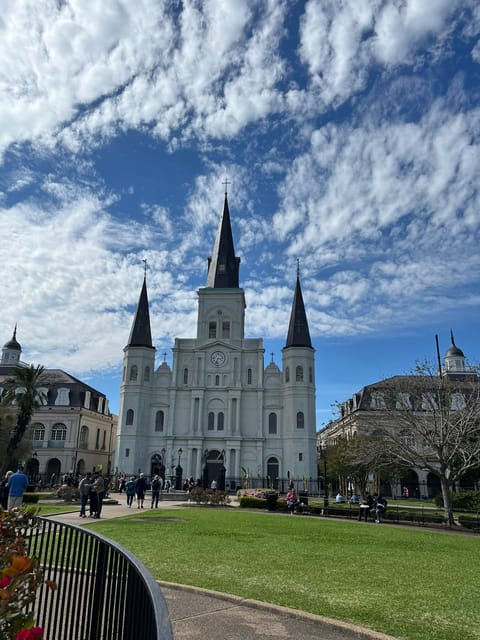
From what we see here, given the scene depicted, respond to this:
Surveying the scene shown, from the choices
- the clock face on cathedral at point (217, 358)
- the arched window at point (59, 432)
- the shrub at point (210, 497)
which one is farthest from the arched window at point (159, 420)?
the shrub at point (210, 497)

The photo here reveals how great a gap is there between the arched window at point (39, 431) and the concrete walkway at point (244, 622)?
54935 mm

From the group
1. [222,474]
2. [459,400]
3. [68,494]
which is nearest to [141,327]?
[222,474]

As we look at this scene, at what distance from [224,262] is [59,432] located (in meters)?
27.6

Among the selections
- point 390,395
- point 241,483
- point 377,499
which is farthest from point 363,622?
point 241,483

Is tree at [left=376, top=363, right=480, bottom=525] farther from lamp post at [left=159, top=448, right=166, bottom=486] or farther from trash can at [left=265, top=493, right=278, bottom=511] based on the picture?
lamp post at [left=159, top=448, right=166, bottom=486]

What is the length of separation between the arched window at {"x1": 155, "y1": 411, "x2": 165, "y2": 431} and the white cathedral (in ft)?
0.34

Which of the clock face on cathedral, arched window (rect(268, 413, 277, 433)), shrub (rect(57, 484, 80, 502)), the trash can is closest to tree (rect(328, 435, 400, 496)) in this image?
the trash can

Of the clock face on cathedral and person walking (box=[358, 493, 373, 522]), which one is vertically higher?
the clock face on cathedral

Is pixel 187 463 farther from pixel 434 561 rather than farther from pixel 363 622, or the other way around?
pixel 363 622

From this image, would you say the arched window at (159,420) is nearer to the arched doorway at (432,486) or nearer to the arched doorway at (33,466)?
the arched doorway at (33,466)

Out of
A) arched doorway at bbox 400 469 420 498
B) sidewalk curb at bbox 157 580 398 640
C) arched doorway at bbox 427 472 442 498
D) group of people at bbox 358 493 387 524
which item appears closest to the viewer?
sidewalk curb at bbox 157 580 398 640

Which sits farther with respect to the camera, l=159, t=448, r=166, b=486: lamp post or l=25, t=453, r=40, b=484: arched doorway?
l=25, t=453, r=40, b=484: arched doorway

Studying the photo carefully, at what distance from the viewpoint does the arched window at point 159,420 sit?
5341cm

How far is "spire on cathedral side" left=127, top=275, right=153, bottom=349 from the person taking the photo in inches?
2172
